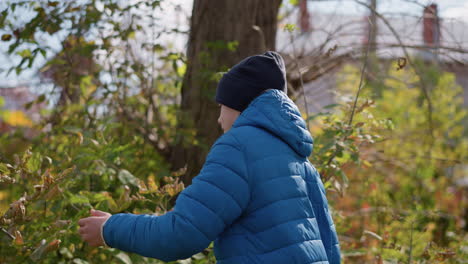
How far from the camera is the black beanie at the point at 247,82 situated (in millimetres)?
2047

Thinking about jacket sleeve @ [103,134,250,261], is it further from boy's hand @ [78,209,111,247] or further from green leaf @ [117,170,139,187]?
green leaf @ [117,170,139,187]

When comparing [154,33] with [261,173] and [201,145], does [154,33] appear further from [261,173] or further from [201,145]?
[261,173]

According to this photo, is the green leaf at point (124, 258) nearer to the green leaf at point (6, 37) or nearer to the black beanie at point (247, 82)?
the black beanie at point (247, 82)

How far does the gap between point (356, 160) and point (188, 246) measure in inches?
59.8

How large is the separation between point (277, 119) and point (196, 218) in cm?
47

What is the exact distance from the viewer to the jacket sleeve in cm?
176

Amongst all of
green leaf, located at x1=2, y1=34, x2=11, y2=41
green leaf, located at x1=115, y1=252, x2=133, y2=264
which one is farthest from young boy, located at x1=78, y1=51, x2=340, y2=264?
green leaf, located at x1=2, y1=34, x2=11, y2=41

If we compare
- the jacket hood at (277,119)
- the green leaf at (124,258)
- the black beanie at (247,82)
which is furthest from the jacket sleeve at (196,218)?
the green leaf at (124,258)

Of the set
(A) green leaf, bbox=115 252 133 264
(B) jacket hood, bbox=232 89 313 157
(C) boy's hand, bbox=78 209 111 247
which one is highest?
(B) jacket hood, bbox=232 89 313 157

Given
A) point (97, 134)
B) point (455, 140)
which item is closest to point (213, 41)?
point (97, 134)

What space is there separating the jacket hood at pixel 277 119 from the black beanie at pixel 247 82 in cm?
4

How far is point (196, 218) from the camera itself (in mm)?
1745

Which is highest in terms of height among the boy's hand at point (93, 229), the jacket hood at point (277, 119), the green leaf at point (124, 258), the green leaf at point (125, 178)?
the jacket hood at point (277, 119)

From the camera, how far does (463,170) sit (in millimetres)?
8297
